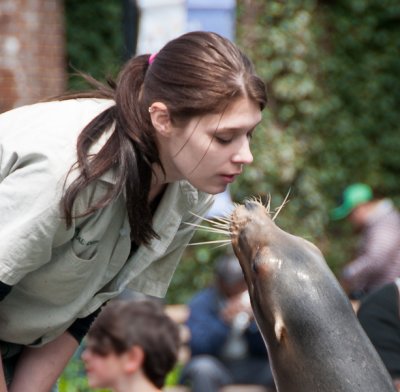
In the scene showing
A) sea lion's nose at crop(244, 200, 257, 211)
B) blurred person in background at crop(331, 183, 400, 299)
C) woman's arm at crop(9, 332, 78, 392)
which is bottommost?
blurred person in background at crop(331, 183, 400, 299)

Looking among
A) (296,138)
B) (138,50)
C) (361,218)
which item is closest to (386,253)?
(361,218)

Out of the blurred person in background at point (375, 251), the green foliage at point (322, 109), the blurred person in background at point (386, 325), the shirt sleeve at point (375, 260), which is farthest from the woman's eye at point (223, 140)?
the green foliage at point (322, 109)

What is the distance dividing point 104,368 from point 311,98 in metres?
8.17

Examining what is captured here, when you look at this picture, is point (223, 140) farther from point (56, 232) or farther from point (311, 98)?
point (311, 98)

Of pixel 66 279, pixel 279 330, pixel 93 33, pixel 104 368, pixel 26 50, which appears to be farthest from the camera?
pixel 93 33

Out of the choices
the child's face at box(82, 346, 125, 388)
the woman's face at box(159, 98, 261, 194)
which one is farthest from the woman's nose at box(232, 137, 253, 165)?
the child's face at box(82, 346, 125, 388)

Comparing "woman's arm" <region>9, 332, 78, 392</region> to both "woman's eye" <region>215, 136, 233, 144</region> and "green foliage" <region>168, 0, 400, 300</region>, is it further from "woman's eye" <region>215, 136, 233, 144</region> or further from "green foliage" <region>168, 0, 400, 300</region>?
"green foliage" <region>168, 0, 400, 300</region>

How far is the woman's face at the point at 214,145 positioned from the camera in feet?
10.5

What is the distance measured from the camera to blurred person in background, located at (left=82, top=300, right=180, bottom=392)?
16.5ft

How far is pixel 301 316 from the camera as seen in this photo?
320 centimetres

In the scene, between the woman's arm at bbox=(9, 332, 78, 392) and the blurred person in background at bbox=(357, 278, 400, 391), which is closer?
the woman's arm at bbox=(9, 332, 78, 392)

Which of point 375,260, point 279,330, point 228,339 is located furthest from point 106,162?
point 375,260

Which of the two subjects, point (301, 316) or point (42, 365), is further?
point (42, 365)

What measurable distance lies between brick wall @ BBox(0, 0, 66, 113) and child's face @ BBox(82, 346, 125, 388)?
116 inches
